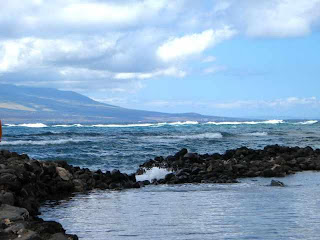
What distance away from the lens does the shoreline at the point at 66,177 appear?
29.2ft

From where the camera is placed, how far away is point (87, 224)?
10266 millimetres

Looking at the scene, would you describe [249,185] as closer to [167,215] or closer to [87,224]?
[167,215]

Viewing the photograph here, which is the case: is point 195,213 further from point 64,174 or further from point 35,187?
point 64,174

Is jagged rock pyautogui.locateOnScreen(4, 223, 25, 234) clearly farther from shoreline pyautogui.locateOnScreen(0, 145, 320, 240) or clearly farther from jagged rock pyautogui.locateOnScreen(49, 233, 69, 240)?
jagged rock pyautogui.locateOnScreen(49, 233, 69, 240)

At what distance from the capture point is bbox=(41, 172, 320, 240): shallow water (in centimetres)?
930

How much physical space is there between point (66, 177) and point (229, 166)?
639 cm

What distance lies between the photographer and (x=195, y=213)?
11164mm


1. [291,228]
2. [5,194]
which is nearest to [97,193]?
[5,194]

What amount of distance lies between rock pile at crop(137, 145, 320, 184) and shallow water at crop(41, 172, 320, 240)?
1994 millimetres

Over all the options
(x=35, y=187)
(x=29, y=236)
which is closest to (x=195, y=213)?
(x=29, y=236)

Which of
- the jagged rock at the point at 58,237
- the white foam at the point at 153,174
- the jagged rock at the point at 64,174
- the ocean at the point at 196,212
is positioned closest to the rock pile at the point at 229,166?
the white foam at the point at 153,174

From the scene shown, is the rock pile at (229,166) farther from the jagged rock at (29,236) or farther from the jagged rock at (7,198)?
the jagged rock at (29,236)

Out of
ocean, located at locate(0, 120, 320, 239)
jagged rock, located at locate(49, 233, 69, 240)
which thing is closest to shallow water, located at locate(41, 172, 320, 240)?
ocean, located at locate(0, 120, 320, 239)

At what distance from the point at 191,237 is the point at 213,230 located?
2.02ft
